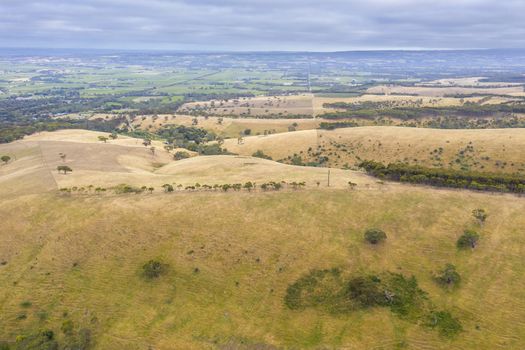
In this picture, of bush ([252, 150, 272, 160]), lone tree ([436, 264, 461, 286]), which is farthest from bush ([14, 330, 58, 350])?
bush ([252, 150, 272, 160])

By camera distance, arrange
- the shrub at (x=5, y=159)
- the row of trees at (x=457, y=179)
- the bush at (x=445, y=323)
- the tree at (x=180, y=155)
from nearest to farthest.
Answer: the bush at (x=445, y=323)
the row of trees at (x=457, y=179)
the shrub at (x=5, y=159)
the tree at (x=180, y=155)

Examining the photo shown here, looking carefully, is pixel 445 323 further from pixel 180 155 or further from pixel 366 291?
pixel 180 155

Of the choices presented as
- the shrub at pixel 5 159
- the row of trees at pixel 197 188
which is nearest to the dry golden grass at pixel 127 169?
the shrub at pixel 5 159

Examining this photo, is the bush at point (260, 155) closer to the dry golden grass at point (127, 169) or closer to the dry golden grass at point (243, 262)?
the dry golden grass at point (127, 169)

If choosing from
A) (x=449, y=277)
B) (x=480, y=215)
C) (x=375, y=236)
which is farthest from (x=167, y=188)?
(x=480, y=215)

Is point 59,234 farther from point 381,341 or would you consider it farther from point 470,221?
point 470,221

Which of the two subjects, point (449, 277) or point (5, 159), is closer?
point (449, 277)

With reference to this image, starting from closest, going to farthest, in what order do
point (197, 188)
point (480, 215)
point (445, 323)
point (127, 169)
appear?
point (445, 323), point (480, 215), point (197, 188), point (127, 169)
